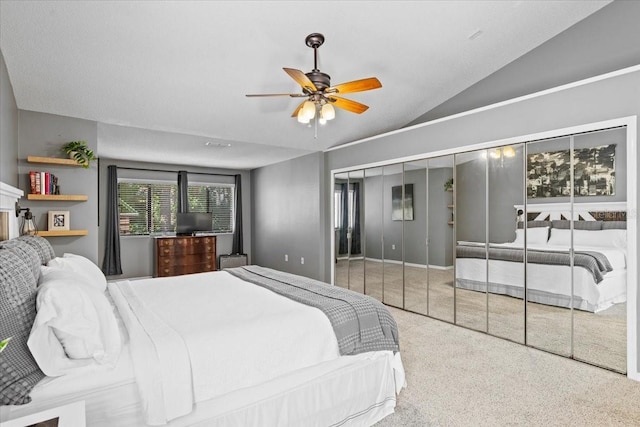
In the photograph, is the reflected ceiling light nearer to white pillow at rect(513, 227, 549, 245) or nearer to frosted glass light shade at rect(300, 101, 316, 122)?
white pillow at rect(513, 227, 549, 245)

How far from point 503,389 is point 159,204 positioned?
22.4 feet

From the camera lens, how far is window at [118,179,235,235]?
22.9 ft

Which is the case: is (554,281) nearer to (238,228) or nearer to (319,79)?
(319,79)

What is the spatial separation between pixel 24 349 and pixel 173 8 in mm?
2513

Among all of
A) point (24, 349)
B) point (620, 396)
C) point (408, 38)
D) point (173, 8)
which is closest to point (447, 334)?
point (620, 396)

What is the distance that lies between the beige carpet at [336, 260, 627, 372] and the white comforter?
2.38 meters

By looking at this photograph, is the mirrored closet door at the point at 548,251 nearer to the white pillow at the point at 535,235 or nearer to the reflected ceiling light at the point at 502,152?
the white pillow at the point at 535,235

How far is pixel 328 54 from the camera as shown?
354cm

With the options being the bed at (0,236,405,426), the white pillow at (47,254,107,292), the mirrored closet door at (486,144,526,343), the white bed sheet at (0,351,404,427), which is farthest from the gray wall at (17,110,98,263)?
the mirrored closet door at (486,144,526,343)

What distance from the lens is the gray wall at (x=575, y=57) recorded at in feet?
10.6

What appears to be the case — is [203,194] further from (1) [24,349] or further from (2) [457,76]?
(1) [24,349]

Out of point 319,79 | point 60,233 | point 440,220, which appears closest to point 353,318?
point 319,79

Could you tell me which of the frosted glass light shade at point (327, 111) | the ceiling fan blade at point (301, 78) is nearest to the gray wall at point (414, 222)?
the frosted glass light shade at point (327, 111)

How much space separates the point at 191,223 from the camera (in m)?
7.27
